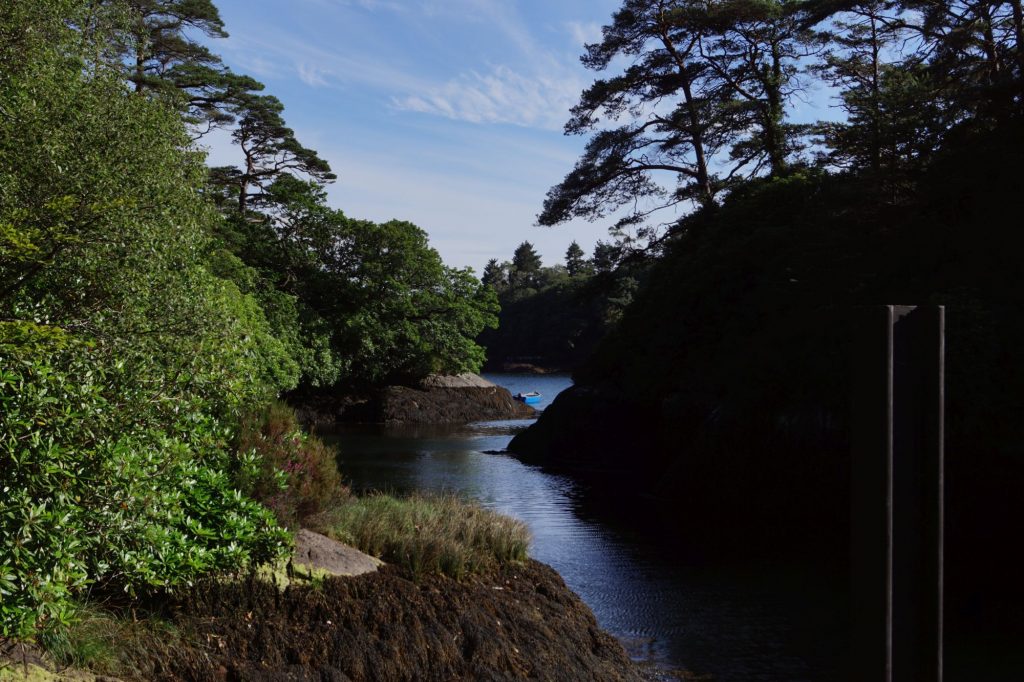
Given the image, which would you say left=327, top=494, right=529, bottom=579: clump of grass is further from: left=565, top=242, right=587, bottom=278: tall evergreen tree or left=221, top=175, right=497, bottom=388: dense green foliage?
left=565, top=242, right=587, bottom=278: tall evergreen tree

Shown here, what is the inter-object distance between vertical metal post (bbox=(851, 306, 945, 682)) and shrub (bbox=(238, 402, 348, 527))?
7.19 metres

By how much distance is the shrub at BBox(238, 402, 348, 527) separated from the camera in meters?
9.21

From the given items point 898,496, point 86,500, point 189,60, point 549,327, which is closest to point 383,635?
point 86,500

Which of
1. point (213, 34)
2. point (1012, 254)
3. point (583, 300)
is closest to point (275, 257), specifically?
point (213, 34)

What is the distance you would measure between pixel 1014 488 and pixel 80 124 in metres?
16.7

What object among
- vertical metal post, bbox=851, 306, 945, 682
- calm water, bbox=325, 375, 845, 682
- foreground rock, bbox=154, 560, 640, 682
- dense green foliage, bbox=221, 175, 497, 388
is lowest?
calm water, bbox=325, 375, 845, 682

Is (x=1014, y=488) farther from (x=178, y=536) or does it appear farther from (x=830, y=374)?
(x=178, y=536)

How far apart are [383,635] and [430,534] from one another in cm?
216

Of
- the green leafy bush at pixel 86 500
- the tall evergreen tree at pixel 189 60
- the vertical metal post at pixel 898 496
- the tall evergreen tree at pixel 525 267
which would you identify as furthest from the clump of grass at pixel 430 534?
the tall evergreen tree at pixel 525 267

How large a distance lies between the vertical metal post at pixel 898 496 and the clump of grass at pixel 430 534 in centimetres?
731

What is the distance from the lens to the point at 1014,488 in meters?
16.4

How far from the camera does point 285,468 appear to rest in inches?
385

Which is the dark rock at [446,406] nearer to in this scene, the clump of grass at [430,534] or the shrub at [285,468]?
the clump of grass at [430,534]

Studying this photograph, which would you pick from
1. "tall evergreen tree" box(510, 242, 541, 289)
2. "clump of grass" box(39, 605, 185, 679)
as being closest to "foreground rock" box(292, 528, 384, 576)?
"clump of grass" box(39, 605, 185, 679)
